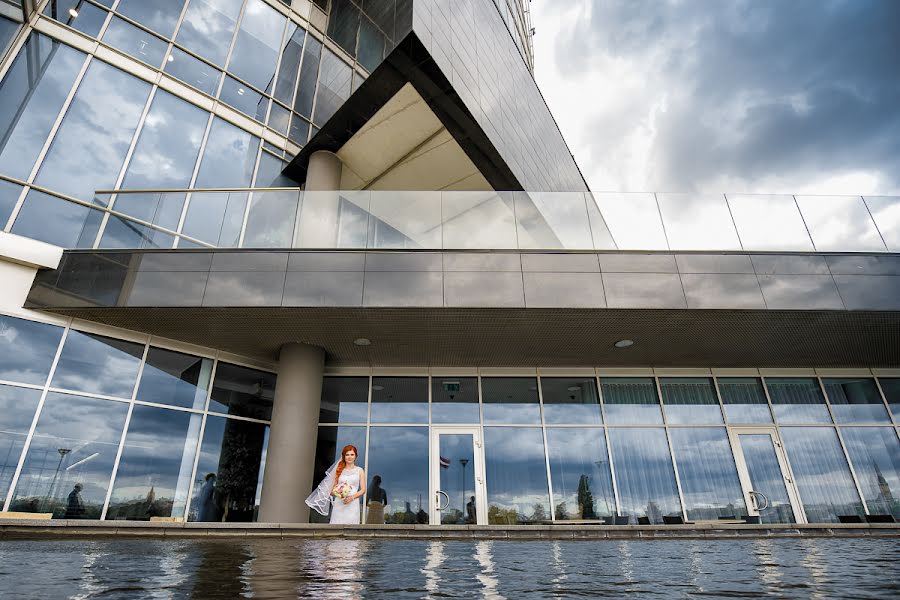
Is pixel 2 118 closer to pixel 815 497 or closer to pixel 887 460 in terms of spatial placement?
pixel 815 497

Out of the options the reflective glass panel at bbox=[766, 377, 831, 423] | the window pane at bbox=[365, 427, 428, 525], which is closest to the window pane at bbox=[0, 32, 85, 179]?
the window pane at bbox=[365, 427, 428, 525]

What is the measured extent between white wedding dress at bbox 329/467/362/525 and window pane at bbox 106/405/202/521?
5.14 meters

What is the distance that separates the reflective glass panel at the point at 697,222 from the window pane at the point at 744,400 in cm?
486

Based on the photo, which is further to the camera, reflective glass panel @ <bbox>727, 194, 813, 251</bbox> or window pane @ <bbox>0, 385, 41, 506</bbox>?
reflective glass panel @ <bbox>727, 194, 813, 251</bbox>

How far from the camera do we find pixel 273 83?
49.9 feet

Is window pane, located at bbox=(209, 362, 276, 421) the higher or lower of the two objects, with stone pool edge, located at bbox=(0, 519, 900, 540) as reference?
higher

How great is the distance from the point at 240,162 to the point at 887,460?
809 inches

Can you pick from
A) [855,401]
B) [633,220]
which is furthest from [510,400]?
[855,401]

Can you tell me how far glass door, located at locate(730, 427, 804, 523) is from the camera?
40.7 feet

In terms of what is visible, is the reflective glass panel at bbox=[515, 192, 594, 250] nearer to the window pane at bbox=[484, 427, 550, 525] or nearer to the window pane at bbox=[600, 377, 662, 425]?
the window pane at bbox=[600, 377, 662, 425]

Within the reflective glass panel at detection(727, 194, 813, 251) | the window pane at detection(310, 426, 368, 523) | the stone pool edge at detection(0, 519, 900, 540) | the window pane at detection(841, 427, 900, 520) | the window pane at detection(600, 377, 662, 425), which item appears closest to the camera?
the stone pool edge at detection(0, 519, 900, 540)

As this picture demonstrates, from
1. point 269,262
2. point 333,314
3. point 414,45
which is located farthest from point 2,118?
point 414,45

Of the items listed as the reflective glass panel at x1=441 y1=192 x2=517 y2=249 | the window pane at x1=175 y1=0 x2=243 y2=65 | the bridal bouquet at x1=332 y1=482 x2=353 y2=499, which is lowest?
the bridal bouquet at x1=332 y1=482 x2=353 y2=499

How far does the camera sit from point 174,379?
37.1 ft
